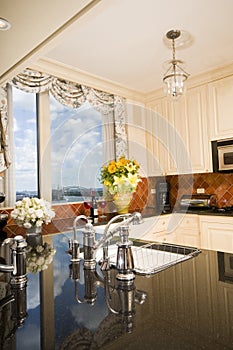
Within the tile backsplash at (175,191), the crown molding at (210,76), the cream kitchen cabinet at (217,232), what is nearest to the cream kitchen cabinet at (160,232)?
the tile backsplash at (175,191)

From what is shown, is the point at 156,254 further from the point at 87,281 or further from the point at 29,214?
the point at 29,214

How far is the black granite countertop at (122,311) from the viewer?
56 centimetres

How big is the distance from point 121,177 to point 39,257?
139 centimetres

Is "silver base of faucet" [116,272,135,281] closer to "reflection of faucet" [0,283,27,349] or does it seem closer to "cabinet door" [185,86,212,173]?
"reflection of faucet" [0,283,27,349]

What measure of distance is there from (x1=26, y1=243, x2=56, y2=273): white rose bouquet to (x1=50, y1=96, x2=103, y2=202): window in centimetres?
120

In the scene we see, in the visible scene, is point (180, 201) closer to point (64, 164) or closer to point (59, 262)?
point (64, 164)

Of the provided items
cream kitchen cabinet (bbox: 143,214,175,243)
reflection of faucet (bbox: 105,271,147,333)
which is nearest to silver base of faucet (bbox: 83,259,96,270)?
reflection of faucet (bbox: 105,271,147,333)

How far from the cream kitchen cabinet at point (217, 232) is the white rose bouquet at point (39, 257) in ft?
5.87

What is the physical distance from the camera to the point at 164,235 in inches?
118

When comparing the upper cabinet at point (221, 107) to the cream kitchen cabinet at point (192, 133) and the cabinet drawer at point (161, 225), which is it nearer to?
the cream kitchen cabinet at point (192, 133)

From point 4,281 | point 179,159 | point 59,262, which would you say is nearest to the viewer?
point 4,281

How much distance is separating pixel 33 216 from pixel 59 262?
19.7 inches

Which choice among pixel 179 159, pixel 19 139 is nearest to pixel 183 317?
pixel 19 139

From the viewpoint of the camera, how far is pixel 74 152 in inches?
113
